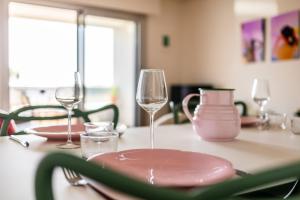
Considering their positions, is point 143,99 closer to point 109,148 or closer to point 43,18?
point 109,148

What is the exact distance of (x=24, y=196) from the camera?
1.91 feet

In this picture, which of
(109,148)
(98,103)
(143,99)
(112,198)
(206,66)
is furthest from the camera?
(98,103)

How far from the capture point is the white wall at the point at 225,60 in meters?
3.60

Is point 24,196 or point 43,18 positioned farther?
point 43,18

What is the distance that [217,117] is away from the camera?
1213 mm

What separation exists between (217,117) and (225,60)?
3.30 meters

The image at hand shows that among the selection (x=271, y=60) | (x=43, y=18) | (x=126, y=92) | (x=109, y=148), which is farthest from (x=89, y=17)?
(x=109, y=148)

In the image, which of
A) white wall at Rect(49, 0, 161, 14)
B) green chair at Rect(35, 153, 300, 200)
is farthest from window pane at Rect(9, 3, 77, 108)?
green chair at Rect(35, 153, 300, 200)

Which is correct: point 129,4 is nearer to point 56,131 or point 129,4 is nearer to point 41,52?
point 41,52

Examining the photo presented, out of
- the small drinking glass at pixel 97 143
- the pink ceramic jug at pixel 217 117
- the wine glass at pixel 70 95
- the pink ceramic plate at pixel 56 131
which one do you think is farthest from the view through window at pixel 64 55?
the small drinking glass at pixel 97 143

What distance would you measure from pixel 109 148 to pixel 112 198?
0.35 meters

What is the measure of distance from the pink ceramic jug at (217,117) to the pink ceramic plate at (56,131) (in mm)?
447

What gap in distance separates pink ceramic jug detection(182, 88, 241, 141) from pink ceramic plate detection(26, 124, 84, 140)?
0.45m

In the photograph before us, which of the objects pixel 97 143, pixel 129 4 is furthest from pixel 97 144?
pixel 129 4
